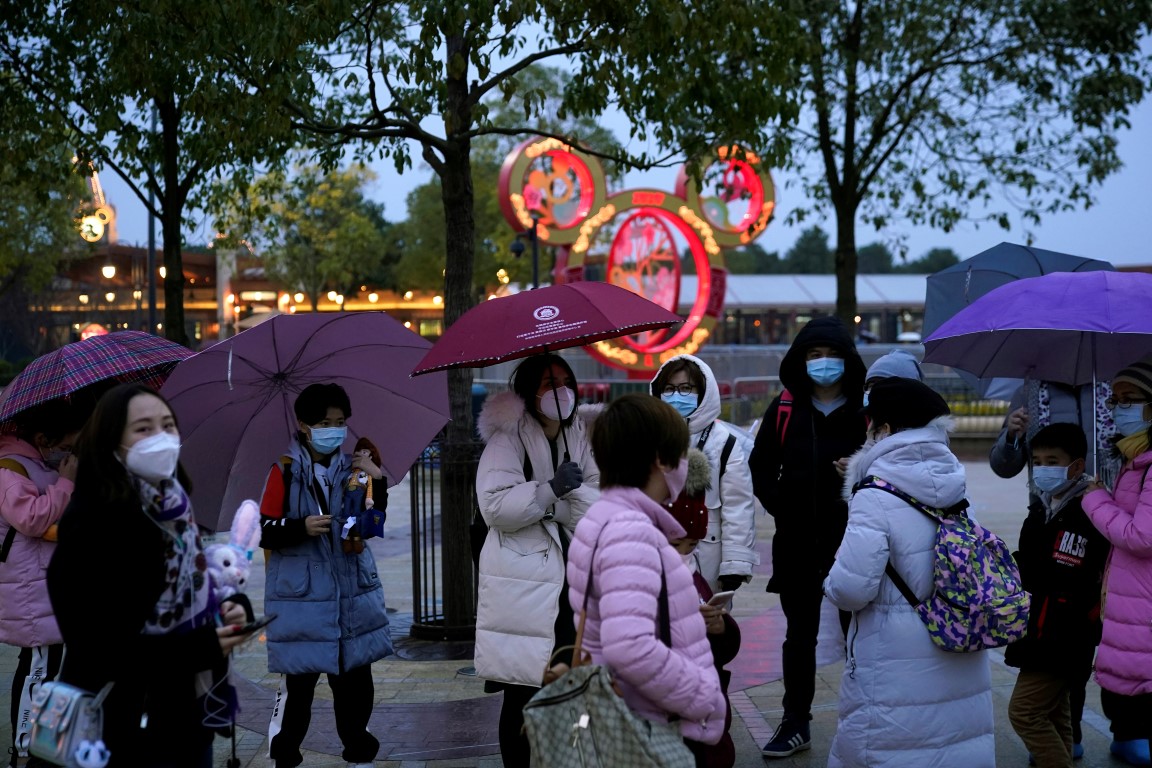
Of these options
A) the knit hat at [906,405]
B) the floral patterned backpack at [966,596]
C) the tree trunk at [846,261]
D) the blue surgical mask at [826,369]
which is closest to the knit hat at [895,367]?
the blue surgical mask at [826,369]

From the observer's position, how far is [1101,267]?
6836mm

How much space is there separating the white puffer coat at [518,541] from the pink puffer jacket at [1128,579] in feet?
6.85

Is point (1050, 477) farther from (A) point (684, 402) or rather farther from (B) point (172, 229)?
(B) point (172, 229)

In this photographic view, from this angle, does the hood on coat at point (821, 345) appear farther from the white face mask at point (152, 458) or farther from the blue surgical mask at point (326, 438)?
the white face mask at point (152, 458)

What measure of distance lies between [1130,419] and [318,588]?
3598mm

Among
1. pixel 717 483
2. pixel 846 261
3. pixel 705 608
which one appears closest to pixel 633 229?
pixel 846 261

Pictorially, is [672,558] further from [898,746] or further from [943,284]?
[943,284]

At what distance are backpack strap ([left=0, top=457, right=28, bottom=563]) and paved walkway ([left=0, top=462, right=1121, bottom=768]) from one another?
50.3 inches

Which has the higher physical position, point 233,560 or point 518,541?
point 233,560

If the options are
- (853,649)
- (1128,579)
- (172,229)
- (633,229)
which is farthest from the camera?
(633,229)

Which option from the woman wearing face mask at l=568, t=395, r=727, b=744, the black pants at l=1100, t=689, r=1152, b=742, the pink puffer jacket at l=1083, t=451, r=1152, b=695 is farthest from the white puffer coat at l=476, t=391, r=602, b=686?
the black pants at l=1100, t=689, r=1152, b=742

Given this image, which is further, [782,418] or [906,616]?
[782,418]

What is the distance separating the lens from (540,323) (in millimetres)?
4996

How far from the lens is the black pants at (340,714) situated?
5.30m
